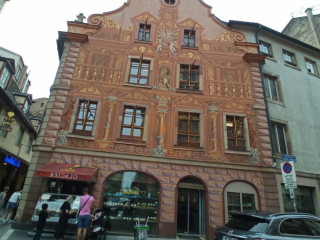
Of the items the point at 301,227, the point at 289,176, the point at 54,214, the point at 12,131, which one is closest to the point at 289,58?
the point at 289,176

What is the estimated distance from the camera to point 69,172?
9648 millimetres

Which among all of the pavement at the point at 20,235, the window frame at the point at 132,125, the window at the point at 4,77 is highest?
the window at the point at 4,77

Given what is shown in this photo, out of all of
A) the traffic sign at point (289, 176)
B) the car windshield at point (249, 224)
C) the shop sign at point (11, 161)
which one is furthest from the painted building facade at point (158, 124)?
the shop sign at point (11, 161)

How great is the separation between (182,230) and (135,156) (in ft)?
14.3

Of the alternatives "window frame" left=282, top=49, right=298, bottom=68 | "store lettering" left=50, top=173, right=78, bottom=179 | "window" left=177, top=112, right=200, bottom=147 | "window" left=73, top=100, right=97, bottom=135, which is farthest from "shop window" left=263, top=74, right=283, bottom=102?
"store lettering" left=50, top=173, right=78, bottom=179

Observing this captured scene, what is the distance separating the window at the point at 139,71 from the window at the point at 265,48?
355 inches

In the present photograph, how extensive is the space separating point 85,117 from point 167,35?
318 inches

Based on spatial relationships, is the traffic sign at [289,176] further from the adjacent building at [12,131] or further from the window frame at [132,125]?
the adjacent building at [12,131]

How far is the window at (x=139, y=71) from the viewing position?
13.7m

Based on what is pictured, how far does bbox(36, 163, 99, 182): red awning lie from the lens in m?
9.49

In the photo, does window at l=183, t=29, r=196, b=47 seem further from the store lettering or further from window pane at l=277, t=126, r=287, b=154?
the store lettering

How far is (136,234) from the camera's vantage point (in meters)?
7.80

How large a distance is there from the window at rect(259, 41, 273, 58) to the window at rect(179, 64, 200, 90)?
19.4 ft

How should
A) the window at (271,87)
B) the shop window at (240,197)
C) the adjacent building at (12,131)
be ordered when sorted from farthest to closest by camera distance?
the adjacent building at (12,131) < the window at (271,87) < the shop window at (240,197)
